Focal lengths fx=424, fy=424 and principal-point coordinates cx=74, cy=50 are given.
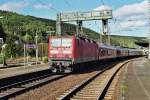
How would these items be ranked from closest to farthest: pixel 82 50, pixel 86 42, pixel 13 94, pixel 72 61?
1. pixel 13 94
2. pixel 72 61
3. pixel 82 50
4. pixel 86 42

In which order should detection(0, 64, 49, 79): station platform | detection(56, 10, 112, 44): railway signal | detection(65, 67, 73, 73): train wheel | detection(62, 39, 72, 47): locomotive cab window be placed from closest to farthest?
1. detection(0, 64, 49, 79): station platform
2. detection(62, 39, 72, 47): locomotive cab window
3. detection(65, 67, 73, 73): train wheel
4. detection(56, 10, 112, 44): railway signal

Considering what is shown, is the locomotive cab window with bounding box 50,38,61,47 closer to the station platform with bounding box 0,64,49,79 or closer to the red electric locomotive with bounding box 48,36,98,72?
the red electric locomotive with bounding box 48,36,98,72

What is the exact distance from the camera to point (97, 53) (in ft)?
155

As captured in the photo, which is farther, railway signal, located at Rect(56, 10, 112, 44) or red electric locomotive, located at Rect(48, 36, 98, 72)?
railway signal, located at Rect(56, 10, 112, 44)

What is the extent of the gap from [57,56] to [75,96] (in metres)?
15.5

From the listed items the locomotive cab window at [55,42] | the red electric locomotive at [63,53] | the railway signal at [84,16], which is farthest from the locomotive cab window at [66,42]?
the railway signal at [84,16]

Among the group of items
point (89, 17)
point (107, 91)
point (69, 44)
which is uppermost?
Result: point (89, 17)

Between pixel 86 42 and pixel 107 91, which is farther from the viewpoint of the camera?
pixel 86 42

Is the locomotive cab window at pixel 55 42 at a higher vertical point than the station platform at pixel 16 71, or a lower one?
higher

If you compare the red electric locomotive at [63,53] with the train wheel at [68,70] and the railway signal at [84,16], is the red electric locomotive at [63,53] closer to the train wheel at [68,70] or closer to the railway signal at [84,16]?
the train wheel at [68,70]

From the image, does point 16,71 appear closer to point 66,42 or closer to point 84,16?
point 66,42

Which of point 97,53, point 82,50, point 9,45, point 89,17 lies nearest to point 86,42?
point 82,50

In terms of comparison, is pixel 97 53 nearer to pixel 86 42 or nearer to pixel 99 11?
pixel 86 42

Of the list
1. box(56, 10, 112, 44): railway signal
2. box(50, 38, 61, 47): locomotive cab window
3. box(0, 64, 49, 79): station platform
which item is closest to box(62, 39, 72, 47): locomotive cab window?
box(50, 38, 61, 47): locomotive cab window
